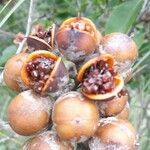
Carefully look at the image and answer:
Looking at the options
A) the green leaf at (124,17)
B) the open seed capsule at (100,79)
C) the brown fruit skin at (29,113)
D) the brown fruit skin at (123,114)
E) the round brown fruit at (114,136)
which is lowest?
the green leaf at (124,17)

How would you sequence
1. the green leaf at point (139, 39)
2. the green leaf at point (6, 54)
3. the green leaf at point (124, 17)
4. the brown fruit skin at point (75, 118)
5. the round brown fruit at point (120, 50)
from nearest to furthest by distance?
the brown fruit skin at point (75, 118) < the round brown fruit at point (120, 50) < the green leaf at point (124, 17) < the green leaf at point (6, 54) < the green leaf at point (139, 39)

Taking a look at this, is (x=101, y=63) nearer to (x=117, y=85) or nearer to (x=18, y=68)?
(x=117, y=85)

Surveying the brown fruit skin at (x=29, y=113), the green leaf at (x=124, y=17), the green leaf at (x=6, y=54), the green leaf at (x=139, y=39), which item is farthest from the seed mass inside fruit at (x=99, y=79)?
the green leaf at (x=139, y=39)

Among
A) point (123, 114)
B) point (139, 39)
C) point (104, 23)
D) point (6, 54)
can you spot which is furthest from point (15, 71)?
point (104, 23)

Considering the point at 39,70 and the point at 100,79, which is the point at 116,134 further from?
the point at 39,70

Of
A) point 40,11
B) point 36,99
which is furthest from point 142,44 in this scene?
point 36,99

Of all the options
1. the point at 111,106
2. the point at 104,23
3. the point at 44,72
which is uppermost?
the point at 44,72

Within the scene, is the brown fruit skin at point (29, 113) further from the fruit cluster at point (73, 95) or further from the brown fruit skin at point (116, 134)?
the brown fruit skin at point (116, 134)
